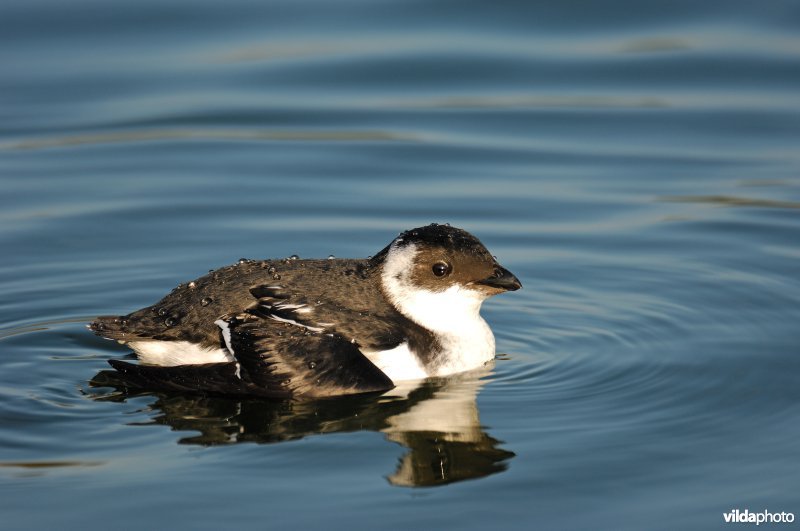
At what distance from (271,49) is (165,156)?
115 inches

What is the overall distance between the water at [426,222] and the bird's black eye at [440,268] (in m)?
0.66

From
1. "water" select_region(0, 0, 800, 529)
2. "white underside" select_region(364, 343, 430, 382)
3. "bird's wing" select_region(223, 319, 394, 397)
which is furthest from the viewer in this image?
"white underside" select_region(364, 343, 430, 382)

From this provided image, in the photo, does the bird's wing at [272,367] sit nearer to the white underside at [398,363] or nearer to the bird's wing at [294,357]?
the bird's wing at [294,357]

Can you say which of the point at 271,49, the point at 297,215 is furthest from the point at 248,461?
the point at 271,49

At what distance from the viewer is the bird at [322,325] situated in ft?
27.3

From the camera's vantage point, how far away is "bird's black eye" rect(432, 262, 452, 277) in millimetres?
8867

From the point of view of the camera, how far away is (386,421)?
822 cm

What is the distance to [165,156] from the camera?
13.6 meters

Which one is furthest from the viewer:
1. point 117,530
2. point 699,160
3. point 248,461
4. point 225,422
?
point 699,160

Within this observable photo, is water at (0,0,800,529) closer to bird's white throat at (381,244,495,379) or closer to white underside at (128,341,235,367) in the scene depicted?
bird's white throat at (381,244,495,379)

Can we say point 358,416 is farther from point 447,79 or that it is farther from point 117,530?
point 447,79

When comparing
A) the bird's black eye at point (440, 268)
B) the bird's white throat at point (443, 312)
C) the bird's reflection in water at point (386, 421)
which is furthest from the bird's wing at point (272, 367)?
the bird's black eye at point (440, 268)

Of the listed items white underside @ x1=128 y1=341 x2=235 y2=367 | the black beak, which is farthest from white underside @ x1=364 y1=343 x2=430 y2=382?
white underside @ x1=128 y1=341 x2=235 y2=367

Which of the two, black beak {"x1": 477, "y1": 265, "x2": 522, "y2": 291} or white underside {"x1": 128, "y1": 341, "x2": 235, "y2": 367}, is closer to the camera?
white underside {"x1": 128, "y1": 341, "x2": 235, "y2": 367}
